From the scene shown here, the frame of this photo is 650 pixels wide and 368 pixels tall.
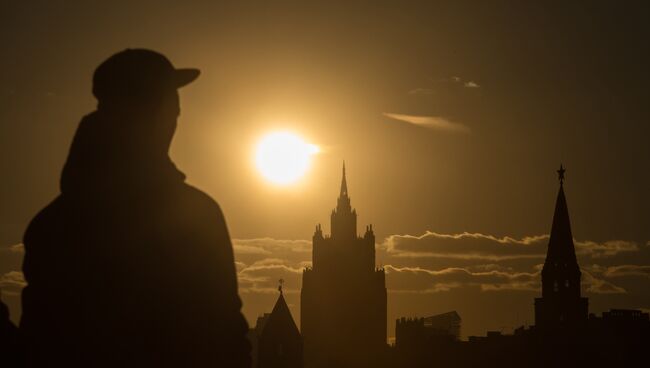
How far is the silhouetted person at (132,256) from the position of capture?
23.2ft

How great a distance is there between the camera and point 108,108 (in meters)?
7.35

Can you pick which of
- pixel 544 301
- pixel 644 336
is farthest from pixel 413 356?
pixel 644 336

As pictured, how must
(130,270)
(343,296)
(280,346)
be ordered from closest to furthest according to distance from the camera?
(130,270) < (280,346) < (343,296)

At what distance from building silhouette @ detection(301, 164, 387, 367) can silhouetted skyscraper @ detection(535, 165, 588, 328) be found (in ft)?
176

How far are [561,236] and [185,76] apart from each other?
300 ft

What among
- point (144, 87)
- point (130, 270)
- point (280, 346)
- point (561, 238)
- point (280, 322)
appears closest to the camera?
point (130, 270)

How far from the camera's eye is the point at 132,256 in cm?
711

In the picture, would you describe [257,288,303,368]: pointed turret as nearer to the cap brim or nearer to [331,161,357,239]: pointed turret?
the cap brim

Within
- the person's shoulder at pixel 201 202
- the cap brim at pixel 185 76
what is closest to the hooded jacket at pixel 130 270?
the person's shoulder at pixel 201 202

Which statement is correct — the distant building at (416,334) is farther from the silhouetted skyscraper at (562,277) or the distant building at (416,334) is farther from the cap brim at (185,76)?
the cap brim at (185,76)

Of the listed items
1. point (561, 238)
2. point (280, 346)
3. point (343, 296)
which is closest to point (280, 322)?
point (280, 346)

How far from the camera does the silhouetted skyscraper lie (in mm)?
96438

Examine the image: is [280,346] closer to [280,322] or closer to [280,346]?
[280,346]

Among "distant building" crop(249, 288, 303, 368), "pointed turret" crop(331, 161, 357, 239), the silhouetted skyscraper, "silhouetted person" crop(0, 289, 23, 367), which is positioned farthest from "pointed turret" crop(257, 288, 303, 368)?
"pointed turret" crop(331, 161, 357, 239)
